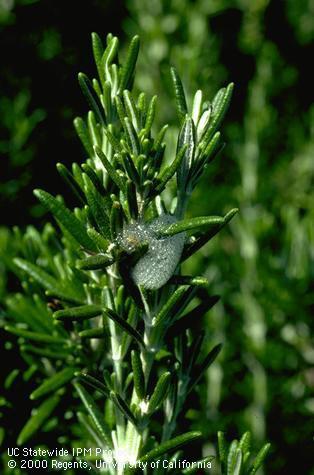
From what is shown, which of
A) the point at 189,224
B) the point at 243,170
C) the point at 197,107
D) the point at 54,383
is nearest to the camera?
the point at 189,224

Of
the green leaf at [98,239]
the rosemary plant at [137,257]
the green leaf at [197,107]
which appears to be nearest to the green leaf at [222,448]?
the rosemary plant at [137,257]

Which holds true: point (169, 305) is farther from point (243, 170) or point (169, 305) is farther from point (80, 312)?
point (243, 170)

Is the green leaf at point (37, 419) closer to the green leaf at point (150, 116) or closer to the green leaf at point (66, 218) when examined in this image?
the green leaf at point (66, 218)

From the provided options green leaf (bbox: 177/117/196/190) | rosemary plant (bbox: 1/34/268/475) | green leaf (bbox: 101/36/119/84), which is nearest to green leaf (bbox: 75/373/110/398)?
rosemary plant (bbox: 1/34/268/475)

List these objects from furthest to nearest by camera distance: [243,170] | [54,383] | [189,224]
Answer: [243,170], [54,383], [189,224]

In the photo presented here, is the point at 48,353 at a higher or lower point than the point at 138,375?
higher

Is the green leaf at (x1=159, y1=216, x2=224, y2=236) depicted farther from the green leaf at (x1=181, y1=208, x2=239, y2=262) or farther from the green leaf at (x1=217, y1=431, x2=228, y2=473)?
the green leaf at (x1=217, y1=431, x2=228, y2=473)

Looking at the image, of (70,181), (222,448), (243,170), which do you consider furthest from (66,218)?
(243,170)
